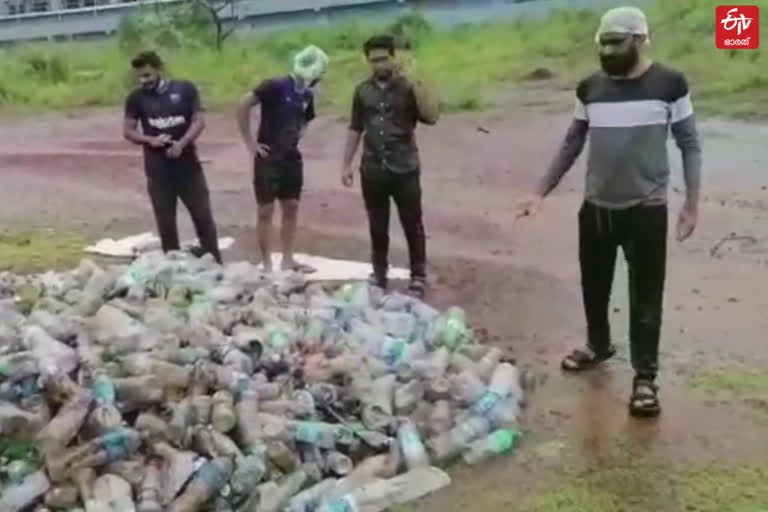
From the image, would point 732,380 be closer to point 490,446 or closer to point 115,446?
point 490,446

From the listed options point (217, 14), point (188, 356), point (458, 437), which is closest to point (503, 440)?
point (458, 437)

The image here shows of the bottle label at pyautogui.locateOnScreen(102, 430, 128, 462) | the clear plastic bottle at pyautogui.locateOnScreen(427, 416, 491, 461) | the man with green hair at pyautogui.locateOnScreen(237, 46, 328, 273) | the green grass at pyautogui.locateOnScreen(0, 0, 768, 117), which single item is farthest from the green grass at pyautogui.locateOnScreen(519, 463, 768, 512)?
the green grass at pyautogui.locateOnScreen(0, 0, 768, 117)

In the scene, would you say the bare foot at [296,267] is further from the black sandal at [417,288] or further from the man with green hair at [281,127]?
the black sandal at [417,288]

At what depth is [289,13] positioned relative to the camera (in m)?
39.4

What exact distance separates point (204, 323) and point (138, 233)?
532cm

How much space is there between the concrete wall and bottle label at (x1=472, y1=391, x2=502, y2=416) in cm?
2876

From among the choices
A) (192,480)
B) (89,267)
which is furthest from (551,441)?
(89,267)

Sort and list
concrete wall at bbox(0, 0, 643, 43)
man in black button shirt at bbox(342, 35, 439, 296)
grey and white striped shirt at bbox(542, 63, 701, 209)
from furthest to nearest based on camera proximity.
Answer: concrete wall at bbox(0, 0, 643, 43)
man in black button shirt at bbox(342, 35, 439, 296)
grey and white striped shirt at bbox(542, 63, 701, 209)

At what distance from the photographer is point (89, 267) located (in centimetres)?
765

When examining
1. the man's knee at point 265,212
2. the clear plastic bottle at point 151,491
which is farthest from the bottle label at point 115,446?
the man's knee at point 265,212

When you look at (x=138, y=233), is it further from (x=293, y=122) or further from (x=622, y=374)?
(x=622, y=374)

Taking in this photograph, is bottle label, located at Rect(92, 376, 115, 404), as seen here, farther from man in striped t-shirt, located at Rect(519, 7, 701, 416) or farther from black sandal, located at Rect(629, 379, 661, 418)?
black sandal, located at Rect(629, 379, 661, 418)

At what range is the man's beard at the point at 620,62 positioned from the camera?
5617 millimetres

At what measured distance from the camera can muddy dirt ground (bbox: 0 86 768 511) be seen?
533 centimetres
